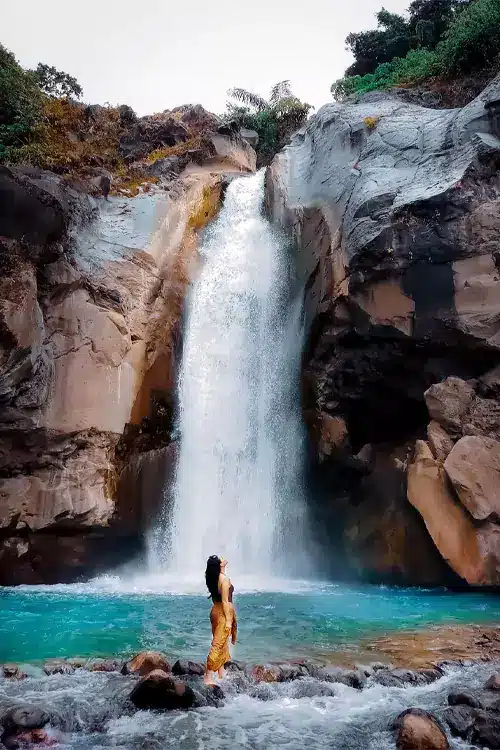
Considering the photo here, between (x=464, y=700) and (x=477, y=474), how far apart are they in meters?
7.96

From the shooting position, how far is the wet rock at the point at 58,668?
6801 mm

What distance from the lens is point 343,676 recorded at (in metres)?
6.52

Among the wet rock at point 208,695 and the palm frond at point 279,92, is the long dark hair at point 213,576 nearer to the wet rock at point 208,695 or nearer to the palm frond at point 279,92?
the wet rock at point 208,695

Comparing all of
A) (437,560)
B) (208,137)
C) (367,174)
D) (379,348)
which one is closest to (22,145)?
(208,137)

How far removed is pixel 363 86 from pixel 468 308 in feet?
57.6

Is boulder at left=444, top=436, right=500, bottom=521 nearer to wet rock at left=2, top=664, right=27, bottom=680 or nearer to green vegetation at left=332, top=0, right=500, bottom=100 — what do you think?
wet rock at left=2, top=664, right=27, bottom=680

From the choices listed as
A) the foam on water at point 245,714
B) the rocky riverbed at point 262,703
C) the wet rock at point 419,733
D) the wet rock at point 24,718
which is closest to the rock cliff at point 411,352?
the rocky riverbed at point 262,703

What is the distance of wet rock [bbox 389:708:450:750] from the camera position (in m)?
4.77

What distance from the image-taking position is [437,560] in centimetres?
1366

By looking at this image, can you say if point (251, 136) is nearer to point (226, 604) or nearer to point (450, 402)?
point (450, 402)

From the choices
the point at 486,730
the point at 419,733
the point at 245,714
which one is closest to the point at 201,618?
the point at 245,714

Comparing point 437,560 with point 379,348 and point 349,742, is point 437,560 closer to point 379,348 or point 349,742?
point 379,348

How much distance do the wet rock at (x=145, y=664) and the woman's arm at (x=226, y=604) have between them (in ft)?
3.15

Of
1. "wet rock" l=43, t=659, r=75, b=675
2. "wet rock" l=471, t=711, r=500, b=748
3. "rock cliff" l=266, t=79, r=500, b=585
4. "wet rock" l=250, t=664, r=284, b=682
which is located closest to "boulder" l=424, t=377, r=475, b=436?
"rock cliff" l=266, t=79, r=500, b=585
